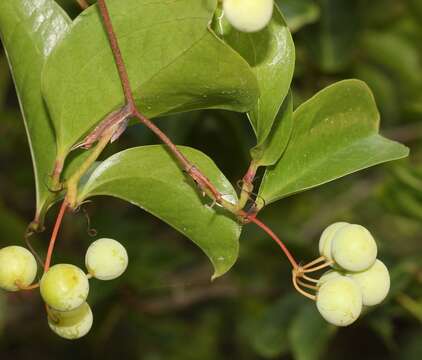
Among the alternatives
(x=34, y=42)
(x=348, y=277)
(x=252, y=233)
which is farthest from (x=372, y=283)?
(x=252, y=233)

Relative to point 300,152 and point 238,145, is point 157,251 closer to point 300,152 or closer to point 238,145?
point 238,145

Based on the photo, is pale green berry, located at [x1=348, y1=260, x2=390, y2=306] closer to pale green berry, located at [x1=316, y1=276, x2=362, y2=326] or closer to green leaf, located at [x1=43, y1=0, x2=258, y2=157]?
pale green berry, located at [x1=316, y1=276, x2=362, y2=326]

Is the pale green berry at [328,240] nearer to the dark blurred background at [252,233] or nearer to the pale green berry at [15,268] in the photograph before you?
the pale green berry at [15,268]

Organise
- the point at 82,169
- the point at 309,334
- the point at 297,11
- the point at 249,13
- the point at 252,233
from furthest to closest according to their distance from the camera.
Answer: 1. the point at 252,233
2. the point at 309,334
3. the point at 297,11
4. the point at 82,169
5. the point at 249,13

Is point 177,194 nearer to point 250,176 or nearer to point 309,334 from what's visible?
point 250,176

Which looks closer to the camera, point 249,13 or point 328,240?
point 249,13

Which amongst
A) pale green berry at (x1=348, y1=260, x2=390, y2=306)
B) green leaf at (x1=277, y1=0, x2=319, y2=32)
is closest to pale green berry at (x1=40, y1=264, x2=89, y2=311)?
pale green berry at (x1=348, y1=260, x2=390, y2=306)
